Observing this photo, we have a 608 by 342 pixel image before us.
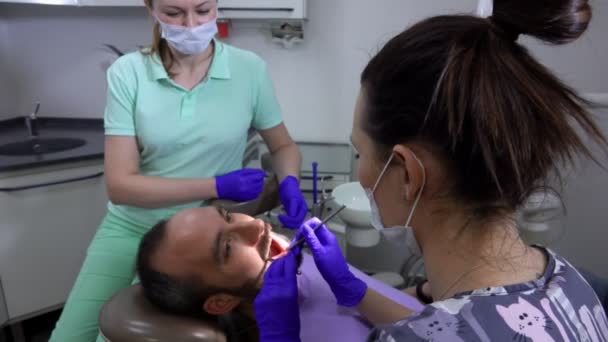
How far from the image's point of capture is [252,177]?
1451 mm

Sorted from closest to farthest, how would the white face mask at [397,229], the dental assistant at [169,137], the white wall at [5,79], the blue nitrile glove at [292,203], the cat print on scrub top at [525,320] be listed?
1. the cat print on scrub top at [525,320]
2. the white face mask at [397,229]
3. the dental assistant at [169,137]
4. the blue nitrile glove at [292,203]
5. the white wall at [5,79]

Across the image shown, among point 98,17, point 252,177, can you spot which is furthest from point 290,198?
point 98,17

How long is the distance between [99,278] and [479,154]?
3.84ft

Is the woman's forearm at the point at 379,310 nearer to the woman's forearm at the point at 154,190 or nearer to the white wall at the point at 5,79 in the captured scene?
the woman's forearm at the point at 154,190

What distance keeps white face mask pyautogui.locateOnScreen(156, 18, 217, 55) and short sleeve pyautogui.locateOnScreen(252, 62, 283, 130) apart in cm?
23

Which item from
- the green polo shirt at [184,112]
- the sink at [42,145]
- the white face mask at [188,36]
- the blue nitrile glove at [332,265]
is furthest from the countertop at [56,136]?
the blue nitrile glove at [332,265]

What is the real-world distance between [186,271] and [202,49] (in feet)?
2.40

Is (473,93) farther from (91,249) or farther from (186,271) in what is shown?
(91,249)

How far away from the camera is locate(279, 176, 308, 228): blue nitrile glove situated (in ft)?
4.75

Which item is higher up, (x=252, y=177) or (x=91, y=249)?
(x=252, y=177)

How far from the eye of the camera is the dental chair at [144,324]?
37.5 inches

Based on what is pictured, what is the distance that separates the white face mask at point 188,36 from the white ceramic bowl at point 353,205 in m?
0.73

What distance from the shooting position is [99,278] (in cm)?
133

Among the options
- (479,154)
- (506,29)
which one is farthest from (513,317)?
(506,29)
